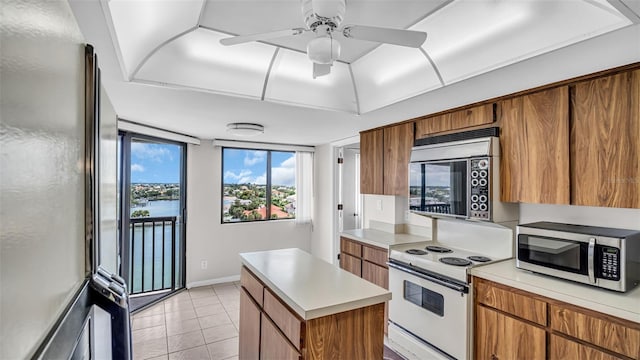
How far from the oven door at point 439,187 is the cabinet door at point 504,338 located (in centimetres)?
80

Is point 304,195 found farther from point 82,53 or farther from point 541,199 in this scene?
point 82,53

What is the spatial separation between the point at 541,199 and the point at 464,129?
0.81 m

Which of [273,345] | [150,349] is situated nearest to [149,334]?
[150,349]

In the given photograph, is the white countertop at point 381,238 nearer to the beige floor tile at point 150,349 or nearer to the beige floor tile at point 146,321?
the beige floor tile at point 150,349

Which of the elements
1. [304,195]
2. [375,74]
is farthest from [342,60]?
[304,195]

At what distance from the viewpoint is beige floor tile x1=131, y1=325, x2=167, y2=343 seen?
294 centimetres

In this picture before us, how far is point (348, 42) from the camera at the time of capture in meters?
2.11

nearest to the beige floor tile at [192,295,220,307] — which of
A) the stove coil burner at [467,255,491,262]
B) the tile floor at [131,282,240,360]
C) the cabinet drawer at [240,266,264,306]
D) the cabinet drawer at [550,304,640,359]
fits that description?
the tile floor at [131,282,240,360]

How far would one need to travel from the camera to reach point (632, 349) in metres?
1.48

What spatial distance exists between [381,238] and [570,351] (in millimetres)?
1787

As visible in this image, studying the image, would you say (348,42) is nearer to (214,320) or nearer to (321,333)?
(321,333)

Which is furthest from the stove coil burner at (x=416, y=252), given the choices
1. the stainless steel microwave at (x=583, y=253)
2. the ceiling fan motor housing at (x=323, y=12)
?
the ceiling fan motor housing at (x=323, y=12)

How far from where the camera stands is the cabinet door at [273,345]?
60.4 inches

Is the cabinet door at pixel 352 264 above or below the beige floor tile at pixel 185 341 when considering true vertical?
above
